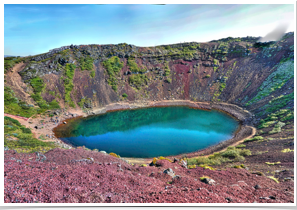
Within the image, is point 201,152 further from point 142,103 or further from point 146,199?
point 142,103

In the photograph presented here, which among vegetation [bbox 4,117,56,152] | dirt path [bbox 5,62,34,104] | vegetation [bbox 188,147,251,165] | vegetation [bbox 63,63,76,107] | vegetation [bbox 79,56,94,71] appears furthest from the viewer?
vegetation [bbox 79,56,94,71]

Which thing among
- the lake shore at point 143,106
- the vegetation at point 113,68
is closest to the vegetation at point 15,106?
the lake shore at point 143,106

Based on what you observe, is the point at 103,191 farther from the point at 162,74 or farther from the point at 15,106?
the point at 162,74

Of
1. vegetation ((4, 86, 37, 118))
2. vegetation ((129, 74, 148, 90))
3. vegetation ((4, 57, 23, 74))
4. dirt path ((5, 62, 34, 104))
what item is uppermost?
vegetation ((4, 57, 23, 74))

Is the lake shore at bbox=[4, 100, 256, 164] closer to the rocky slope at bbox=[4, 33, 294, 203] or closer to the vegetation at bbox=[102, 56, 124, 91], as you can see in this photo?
the rocky slope at bbox=[4, 33, 294, 203]

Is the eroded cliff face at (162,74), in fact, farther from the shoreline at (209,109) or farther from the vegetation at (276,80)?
the shoreline at (209,109)

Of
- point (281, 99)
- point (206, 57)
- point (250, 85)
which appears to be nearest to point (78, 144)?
point (281, 99)

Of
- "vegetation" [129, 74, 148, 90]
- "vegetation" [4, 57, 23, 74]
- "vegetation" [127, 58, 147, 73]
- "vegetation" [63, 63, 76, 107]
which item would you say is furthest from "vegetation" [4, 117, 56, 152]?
"vegetation" [127, 58, 147, 73]
